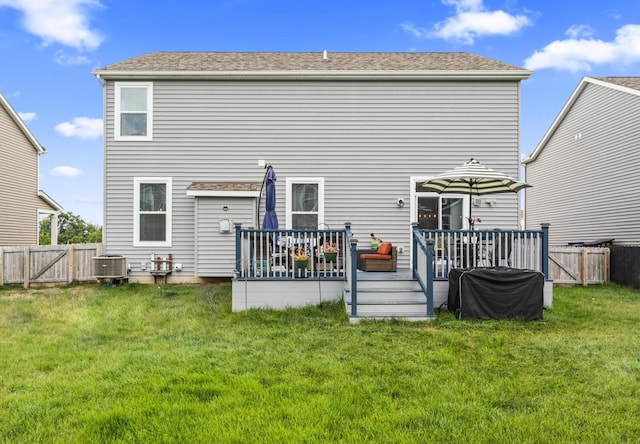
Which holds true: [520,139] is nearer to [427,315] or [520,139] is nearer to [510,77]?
[510,77]

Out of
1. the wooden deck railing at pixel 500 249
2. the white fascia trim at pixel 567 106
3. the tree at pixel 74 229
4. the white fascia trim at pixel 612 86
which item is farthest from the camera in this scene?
the tree at pixel 74 229

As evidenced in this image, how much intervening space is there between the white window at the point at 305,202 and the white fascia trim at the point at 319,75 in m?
2.56

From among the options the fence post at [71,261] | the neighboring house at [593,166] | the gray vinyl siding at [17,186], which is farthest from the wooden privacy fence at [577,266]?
the gray vinyl siding at [17,186]

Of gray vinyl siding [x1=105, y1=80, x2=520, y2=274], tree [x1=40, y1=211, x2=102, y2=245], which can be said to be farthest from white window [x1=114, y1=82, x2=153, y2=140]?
tree [x1=40, y1=211, x2=102, y2=245]

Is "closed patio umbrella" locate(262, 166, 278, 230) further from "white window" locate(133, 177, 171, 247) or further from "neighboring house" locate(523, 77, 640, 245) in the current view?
"neighboring house" locate(523, 77, 640, 245)

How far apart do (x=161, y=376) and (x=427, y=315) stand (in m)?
4.01

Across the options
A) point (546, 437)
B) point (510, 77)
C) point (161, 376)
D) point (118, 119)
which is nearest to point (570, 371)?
point (546, 437)

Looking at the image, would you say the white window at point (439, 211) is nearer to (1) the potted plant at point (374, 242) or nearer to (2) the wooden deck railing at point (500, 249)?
(1) the potted plant at point (374, 242)

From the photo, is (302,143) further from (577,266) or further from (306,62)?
(577,266)

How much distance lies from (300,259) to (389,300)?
1673 millimetres

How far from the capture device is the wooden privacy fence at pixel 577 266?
11125mm

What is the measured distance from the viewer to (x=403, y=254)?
9.93 m

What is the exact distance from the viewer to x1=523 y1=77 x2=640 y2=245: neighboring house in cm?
1219

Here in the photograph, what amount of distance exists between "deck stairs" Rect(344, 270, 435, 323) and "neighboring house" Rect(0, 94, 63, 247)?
14.8 m
